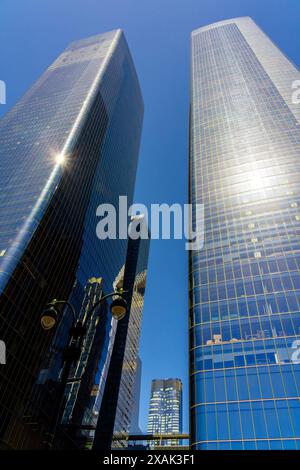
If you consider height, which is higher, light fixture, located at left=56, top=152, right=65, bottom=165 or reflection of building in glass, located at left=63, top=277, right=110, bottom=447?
light fixture, located at left=56, top=152, right=65, bottom=165

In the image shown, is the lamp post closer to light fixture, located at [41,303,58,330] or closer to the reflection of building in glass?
light fixture, located at [41,303,58,330]

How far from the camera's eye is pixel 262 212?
2648 inches

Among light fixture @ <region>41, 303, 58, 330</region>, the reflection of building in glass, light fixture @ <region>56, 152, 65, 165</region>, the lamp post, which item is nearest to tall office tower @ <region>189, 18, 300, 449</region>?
the reflection of building in glass

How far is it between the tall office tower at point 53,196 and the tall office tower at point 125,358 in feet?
106

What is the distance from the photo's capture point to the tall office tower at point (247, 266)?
43250 mm

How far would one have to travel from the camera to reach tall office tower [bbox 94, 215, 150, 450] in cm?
12769

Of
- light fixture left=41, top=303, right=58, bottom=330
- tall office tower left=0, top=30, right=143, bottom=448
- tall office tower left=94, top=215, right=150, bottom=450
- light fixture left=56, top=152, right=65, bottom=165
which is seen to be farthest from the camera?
tall office tower left=94, top=215, right=150, bottom=450

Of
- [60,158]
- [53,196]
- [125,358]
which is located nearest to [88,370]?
[53,196]

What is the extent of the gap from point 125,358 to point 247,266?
10722 centimetres

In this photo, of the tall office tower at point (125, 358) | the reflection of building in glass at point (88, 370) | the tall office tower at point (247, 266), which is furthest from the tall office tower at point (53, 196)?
the tall office tower at point (125, 358)

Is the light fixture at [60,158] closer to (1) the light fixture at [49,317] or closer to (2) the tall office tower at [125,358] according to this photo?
(2) the tall office tower at [125,358]

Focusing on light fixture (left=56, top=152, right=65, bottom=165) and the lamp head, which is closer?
the lamp head

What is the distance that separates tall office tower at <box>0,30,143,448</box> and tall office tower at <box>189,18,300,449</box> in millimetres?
29793
